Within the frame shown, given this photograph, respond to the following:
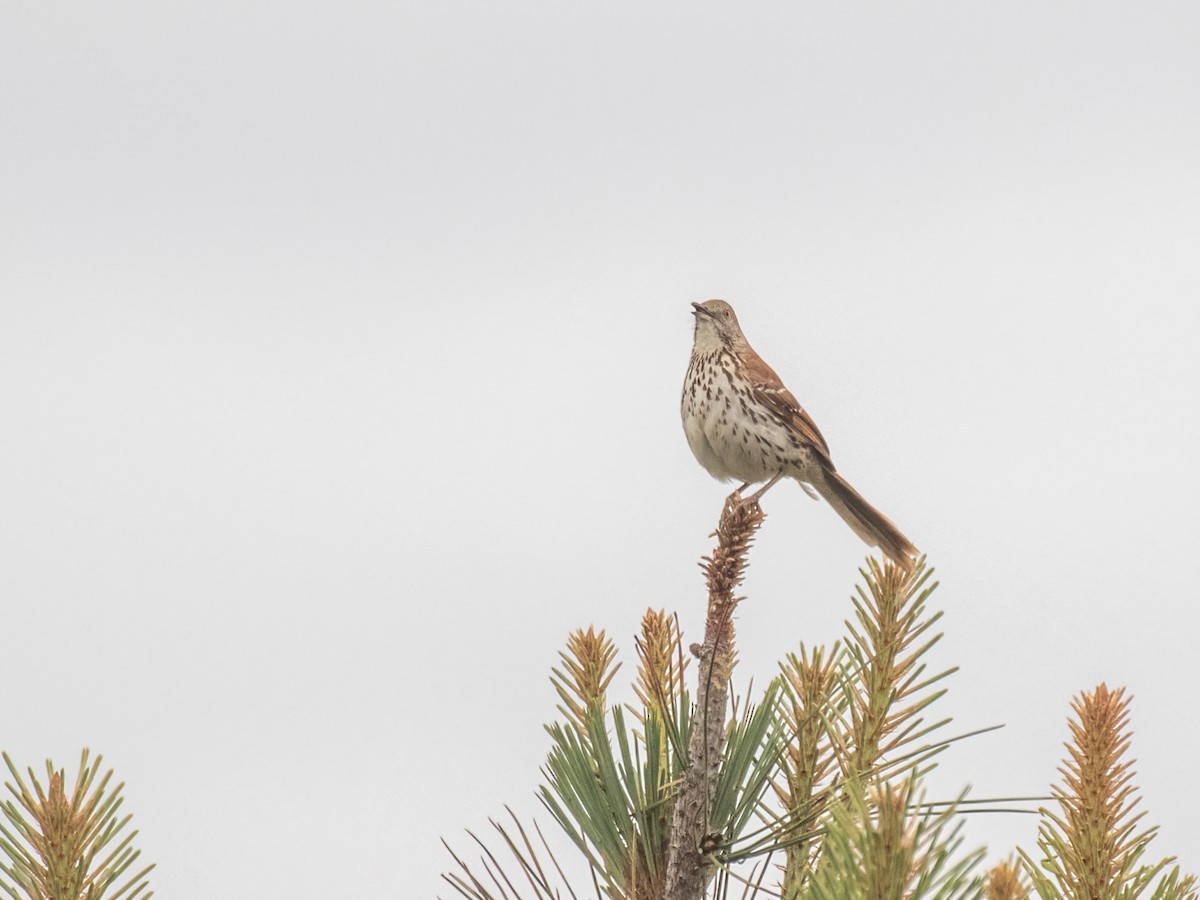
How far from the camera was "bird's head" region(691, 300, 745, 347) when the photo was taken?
8.60m

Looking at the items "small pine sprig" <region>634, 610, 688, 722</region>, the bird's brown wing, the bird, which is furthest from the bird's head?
"small pine sprig" <region>634, 610, 688, 722</region>

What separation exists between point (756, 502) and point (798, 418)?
4.92 metres

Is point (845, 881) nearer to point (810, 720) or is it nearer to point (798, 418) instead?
point (810, 720)

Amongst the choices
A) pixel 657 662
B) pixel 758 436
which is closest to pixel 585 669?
pixel 657 662

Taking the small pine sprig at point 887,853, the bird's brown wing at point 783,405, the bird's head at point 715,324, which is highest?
the bird's head at point 715,324

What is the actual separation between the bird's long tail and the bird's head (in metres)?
0.99

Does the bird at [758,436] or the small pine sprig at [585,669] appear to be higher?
the bird at [758,436]

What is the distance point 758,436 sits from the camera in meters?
7.72

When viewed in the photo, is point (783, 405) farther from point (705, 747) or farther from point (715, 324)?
point (705, 747)

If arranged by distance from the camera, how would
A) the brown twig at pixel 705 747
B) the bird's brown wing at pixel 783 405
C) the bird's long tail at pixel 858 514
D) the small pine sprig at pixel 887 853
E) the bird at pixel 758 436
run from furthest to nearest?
the bird's long tail at pixel 858 514
the bird's brown wing at pixel 783 405
the bird at pixel 758 436
the brown twig at pixel 705 747
the small pine sprig at pixel 887 853

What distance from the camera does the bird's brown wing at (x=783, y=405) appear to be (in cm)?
792

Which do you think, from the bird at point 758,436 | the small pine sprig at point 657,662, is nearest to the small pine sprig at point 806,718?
the small pine sprig at point 657,662

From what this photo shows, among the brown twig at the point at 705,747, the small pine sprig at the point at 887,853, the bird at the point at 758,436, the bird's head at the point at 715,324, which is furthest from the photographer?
the bird's head at the point at 715,324

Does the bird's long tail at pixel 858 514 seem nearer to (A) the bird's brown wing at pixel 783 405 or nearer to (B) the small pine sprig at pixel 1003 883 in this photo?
(A) the bird's brown wing at pixel 783 405
